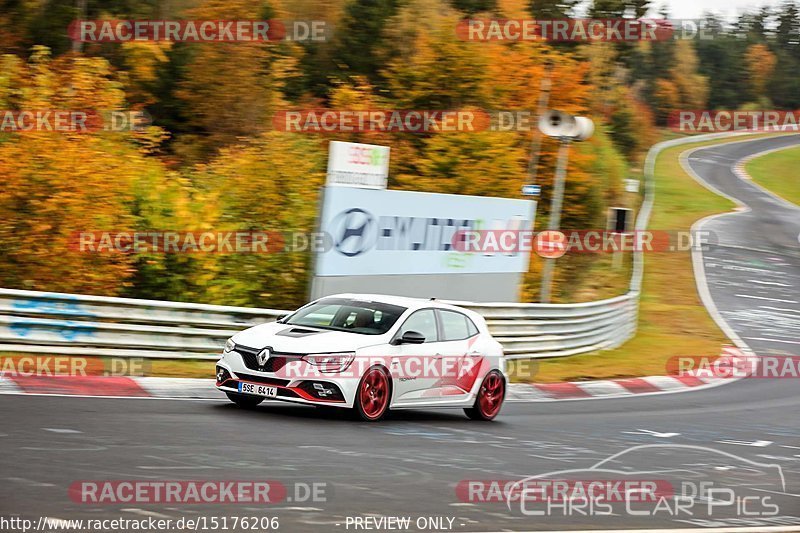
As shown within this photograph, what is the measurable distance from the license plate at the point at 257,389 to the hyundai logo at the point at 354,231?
262 inches

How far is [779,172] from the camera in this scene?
276ft

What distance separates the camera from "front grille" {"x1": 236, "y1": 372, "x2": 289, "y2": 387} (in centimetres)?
1135

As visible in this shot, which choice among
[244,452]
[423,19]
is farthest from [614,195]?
[244,452]

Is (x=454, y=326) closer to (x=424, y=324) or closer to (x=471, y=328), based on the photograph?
(x=471, y=328)

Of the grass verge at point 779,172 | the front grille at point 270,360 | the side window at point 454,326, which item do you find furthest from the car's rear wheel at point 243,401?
the grass verge at point 779,172

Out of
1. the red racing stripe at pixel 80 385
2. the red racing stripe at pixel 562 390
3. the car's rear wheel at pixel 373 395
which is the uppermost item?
the car's rear wheel at pixel 373 395

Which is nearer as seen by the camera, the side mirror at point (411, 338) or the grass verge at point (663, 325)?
the side mirror at point (411, 338)

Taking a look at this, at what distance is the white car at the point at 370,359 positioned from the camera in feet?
37.4

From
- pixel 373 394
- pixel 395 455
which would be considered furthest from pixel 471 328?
pixel 395 455

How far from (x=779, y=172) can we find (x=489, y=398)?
75.8 metres

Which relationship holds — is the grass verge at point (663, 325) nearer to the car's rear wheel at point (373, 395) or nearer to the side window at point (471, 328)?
the side window at point (471, 328)

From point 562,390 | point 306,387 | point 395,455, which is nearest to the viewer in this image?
point 395,455

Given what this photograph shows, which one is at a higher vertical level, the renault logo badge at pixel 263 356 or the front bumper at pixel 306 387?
the renault logo badge at pixel 263 356

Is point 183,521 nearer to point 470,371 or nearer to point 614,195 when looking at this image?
point 470,371
